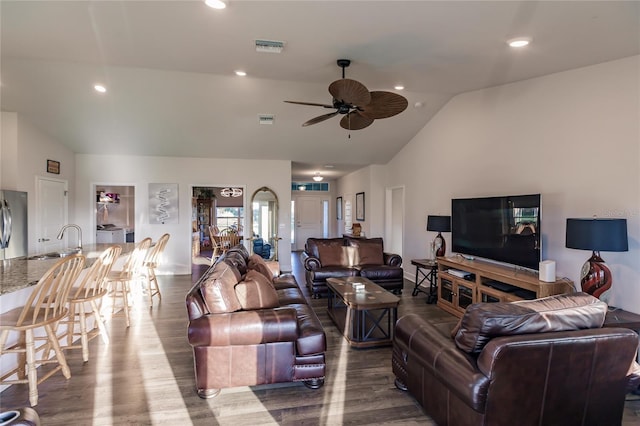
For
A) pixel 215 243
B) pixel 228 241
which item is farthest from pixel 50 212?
pixel 228 241

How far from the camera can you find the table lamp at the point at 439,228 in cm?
509

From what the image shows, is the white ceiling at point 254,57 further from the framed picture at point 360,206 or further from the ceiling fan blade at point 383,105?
the framed picture at point 360,206

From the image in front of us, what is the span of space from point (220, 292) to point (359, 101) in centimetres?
212

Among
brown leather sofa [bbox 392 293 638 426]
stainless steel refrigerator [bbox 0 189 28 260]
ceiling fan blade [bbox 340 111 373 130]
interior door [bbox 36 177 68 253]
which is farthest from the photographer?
interior door [bbox 36 177 68 253]

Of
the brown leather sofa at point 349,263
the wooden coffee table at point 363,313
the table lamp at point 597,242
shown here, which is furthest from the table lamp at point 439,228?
the table lamp at point 597,242

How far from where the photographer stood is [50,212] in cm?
596

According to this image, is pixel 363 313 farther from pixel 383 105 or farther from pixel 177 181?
pixel 177 181

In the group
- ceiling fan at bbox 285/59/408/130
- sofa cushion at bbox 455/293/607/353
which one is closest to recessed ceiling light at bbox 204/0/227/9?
ceiling fan at bbox 285/59/408/130

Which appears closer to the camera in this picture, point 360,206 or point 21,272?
point 21,272

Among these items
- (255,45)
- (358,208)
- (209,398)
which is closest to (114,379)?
(209,398)

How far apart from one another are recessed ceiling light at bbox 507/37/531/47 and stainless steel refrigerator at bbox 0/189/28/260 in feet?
21.9

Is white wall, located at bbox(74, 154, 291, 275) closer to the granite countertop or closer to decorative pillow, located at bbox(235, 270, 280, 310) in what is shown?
the granite countertop

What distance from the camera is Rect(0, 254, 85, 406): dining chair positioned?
2.38 meters

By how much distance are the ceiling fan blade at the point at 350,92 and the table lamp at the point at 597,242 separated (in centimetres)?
221
